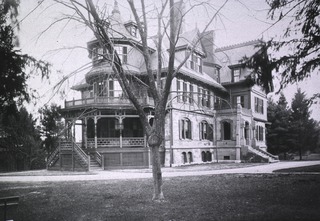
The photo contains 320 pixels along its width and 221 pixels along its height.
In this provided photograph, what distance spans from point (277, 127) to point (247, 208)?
3969 cm

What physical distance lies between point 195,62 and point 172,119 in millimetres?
8764

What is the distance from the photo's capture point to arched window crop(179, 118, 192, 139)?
1139 inches

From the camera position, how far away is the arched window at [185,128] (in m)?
28.9

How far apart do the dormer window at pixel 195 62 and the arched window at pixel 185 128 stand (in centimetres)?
628

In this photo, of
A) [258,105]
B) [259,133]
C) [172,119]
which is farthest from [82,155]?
[258,105]

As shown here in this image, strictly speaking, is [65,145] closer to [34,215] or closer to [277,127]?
[34,215]

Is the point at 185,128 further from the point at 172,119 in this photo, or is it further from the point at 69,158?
the point at 69,158

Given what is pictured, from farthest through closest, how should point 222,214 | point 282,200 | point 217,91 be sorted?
point 217,91
point 282,200
point 222,214

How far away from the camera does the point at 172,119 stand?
2762 centimetres

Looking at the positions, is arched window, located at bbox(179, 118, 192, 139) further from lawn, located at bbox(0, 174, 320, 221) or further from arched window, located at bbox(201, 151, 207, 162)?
lawn, located at bbox(0, 174, 320, 221)

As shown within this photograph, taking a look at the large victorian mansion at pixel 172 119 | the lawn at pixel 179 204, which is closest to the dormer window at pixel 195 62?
the large victorian mansion at pixel 172 119

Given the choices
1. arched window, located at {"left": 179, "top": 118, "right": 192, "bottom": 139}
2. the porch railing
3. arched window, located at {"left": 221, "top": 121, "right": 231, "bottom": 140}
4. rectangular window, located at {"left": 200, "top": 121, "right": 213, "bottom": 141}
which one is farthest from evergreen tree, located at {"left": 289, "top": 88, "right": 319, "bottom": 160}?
the porch railing

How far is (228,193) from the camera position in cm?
1057

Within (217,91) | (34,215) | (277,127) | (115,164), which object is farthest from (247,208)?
(277,127)
